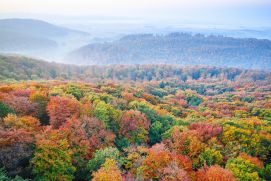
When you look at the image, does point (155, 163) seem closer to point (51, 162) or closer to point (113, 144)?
point (113, 144)

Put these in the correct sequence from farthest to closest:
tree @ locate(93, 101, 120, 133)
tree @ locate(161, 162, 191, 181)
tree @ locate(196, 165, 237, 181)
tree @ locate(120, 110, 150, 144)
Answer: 1. tree @ locate(93, 101, 120, 133)
2. tree @ locate(120, 110, 150, 144)
3. tree @ locate(196, 165, 237, 181)
4. tree @ locate(161, 162, 191, 181)

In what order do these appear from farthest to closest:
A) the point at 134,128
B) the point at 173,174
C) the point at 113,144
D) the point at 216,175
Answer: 1. the point at 134,128
2. the point at 113,144
3. the point at 216,175
4. the point at 173,174

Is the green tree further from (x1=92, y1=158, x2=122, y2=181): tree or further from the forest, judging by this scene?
(x1=92, y1=158, x2=122, y2=181): tree

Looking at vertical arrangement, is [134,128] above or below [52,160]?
below

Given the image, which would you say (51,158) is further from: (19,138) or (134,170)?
(134,170)

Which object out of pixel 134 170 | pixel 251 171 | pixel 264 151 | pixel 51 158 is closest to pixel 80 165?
pixel 51 158

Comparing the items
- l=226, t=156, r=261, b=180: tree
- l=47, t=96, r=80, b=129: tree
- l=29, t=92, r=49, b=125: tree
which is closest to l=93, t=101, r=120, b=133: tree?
l=47, t=96, r=80, b=129: tree

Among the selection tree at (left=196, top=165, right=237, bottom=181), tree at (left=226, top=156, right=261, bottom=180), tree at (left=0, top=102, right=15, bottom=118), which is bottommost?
tree at (left=226, top=156, right=261, bottom=180)

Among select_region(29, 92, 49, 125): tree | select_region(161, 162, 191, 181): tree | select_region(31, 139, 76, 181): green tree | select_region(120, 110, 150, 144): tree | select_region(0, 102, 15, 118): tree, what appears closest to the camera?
select_region(161, 162, 191, 181): tree

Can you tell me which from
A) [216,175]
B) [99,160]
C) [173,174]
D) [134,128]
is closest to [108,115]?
[134,128]
